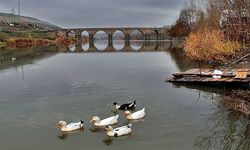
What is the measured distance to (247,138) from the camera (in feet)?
50.1

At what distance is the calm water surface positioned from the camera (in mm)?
14867

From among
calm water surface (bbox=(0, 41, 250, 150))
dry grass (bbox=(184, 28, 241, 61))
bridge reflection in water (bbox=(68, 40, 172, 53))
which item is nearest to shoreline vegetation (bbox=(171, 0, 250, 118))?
dry grass (bbox=(184, 28, 241, 61))

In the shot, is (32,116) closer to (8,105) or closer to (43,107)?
(43,107)

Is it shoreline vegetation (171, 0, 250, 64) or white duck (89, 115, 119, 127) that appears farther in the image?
shoreline vegetation (171, 0, 250, 64)

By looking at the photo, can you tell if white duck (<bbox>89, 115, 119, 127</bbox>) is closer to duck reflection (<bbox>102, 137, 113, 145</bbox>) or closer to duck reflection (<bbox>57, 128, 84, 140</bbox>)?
duck reflection (<bbox>57, 128, 84, 140</bbox>)

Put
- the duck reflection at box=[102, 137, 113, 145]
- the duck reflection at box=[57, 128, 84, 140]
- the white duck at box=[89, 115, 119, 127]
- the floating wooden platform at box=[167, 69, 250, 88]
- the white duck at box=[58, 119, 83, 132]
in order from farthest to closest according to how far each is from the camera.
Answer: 1. the floating wooden platform at box=[167, 69, 250, 88]
2. the white duck at box=[89, 115, 119, 127]
3. the white duck at box=[58, 119, 83, 132]
4. the duck reflection at box=[57, 128, 84, 140]
5. the duck reflection at box=[102, 137, 113, 145]

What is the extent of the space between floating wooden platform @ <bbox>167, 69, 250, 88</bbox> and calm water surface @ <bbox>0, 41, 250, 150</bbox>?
827mm

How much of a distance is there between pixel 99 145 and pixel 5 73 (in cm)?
2607

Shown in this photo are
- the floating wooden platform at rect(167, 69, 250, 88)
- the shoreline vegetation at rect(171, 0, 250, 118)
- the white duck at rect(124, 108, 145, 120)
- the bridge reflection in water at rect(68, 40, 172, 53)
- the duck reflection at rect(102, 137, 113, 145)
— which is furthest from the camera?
the bridge reflection in water at rect(68, 40, 172, 53)

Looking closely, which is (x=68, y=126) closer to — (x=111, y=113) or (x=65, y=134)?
(x=65, y=134)

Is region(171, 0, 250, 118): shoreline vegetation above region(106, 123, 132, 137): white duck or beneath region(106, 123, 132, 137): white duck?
above

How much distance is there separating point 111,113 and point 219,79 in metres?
10.2

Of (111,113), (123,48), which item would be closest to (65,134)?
Answer: (111,113)

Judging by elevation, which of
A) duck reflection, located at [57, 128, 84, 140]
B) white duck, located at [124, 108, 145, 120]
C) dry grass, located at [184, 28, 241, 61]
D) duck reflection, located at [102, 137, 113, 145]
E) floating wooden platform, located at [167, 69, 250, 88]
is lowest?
duck reflection, located at [102, 137, 113, 145]
